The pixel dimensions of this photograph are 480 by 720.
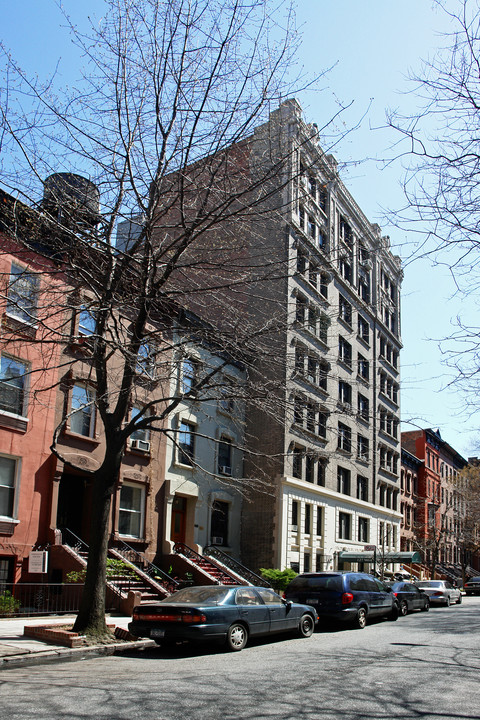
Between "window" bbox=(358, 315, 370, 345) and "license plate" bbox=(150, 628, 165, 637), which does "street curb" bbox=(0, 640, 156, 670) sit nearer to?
"license plate" bbox=(150, 628, 165, 637)

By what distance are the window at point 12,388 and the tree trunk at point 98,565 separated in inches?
237

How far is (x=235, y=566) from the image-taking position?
27.9 meters

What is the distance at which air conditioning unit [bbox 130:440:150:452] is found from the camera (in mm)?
23250

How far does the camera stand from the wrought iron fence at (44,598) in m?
16.5

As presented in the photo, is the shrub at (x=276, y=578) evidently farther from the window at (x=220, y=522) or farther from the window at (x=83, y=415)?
the window at (x=83, y=415)

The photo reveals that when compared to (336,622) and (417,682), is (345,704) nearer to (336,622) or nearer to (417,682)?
(417,682)

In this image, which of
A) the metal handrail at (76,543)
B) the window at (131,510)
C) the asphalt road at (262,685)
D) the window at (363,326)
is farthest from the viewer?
the window at (363,326)

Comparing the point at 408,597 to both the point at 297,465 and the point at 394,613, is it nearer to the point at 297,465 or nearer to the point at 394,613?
the point at 394,613

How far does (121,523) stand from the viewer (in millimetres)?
22906

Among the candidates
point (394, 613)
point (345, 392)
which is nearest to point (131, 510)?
Answer: point (394, 613)

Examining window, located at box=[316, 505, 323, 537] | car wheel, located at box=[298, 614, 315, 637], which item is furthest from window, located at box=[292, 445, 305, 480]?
car wheel, located at box=[298, 614, 315, 637]

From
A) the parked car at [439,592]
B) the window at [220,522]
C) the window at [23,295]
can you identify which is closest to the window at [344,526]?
the parked car at [439,592]

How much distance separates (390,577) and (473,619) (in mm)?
17658

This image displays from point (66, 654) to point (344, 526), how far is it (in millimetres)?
28078
